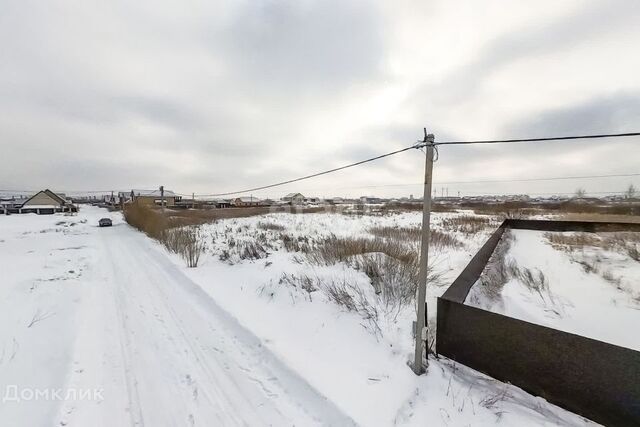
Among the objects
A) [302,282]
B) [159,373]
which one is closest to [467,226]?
[302,282]

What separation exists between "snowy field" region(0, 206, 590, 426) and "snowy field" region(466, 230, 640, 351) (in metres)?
1.14

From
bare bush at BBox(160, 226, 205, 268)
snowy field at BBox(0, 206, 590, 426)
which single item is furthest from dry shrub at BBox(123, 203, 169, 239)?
snowy field at BBox(0, 206, 590, 426)

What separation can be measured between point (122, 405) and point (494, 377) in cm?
355

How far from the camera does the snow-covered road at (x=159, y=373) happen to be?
7.69 feet

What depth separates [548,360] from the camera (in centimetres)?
223

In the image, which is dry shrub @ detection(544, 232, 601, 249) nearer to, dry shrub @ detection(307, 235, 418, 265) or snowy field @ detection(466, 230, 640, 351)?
snowy field @ detection(466, 230, 640, 351)

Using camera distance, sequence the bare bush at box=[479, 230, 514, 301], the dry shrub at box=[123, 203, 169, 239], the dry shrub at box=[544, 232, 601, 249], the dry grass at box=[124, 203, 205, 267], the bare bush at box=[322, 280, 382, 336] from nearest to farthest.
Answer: the bare bush at box=[322, 280, 382, 336] → the bare bush at box=[479, 230, 514, 301] → the dry grass at box=[124, 203, 205, 267] → the dry shrub at box=[544, 232, 601, 249] → the dry shrub at box=[123, 203, 169, 239]

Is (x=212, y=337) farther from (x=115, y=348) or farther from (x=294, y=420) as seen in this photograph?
(x=294, y=420)

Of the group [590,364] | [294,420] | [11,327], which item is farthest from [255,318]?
[590,364]

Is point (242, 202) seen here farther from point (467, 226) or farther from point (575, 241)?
point (575, 241)

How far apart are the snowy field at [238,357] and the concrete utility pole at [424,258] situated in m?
0.26

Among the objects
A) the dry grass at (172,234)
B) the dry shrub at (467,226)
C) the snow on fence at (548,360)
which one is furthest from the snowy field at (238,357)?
the dry shrub at (467,226)

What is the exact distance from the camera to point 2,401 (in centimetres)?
243

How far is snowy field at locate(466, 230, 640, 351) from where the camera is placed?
153 inches
